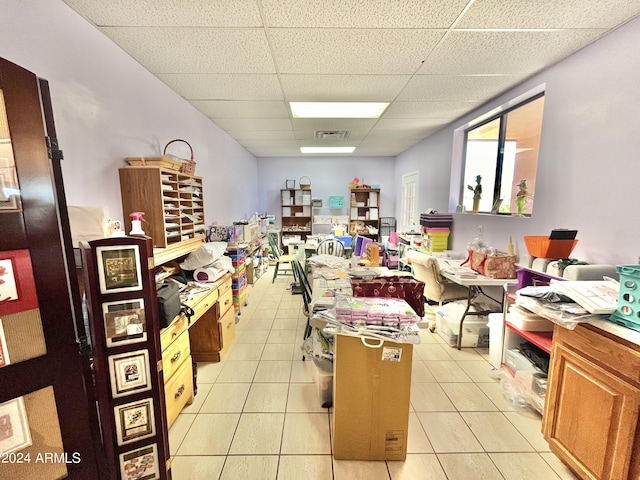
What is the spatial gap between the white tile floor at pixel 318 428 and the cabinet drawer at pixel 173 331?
24.2 inches

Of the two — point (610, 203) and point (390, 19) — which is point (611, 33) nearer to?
point (610, 203)

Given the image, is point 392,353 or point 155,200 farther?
point 155,200

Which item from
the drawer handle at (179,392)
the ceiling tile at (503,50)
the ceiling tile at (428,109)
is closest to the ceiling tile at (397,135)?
the ceiling tile at (428,109)

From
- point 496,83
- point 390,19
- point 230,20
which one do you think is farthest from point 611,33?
point 230,20

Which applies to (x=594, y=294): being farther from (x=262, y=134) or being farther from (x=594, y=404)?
(x=262, y=134)

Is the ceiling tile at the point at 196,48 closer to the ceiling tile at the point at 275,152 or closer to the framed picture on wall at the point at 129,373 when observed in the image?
the framed picture on wall at the point at 129,373

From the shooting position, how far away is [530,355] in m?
→ 2.00

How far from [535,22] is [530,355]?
2.27 meters

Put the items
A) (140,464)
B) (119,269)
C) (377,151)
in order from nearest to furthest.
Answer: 1. (119,269)
2. (140,464)
3. (377,151)

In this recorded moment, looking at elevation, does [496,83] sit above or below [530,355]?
above

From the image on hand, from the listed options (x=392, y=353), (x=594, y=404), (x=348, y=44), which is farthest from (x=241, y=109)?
(x=594, y=404)

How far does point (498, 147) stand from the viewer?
307cm

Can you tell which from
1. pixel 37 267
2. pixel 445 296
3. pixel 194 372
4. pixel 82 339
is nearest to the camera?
pixel 37 267

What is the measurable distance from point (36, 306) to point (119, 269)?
0.26 meters
